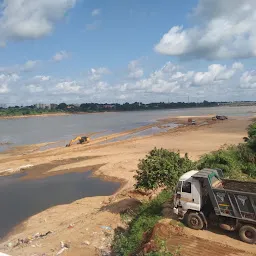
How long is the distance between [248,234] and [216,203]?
162cm

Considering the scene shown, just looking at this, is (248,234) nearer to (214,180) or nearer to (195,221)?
(195,221)

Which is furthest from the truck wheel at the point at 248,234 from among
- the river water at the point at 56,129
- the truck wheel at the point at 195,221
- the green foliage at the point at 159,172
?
the river water at the point at 56,129

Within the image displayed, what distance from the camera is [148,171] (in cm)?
1670

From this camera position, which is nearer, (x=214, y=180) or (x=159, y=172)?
(x=214, y=180)

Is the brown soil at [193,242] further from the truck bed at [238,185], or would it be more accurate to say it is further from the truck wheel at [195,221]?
the truck bed at [238,185]

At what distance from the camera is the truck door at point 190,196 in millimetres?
12875

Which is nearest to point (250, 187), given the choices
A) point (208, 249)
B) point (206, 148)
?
point (208, 249)

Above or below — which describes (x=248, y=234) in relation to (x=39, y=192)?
above

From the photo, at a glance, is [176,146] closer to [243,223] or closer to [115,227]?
[115,227]

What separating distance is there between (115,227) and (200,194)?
541 cm

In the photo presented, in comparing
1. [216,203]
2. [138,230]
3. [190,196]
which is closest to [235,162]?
[190,196]

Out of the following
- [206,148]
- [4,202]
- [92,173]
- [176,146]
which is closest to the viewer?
[4,202]

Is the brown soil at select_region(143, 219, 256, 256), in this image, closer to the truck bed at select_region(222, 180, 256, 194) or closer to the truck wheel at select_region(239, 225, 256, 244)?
the truck wheel at select_region(239, 225, 256, 244)

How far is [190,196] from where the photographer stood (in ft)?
42.7
